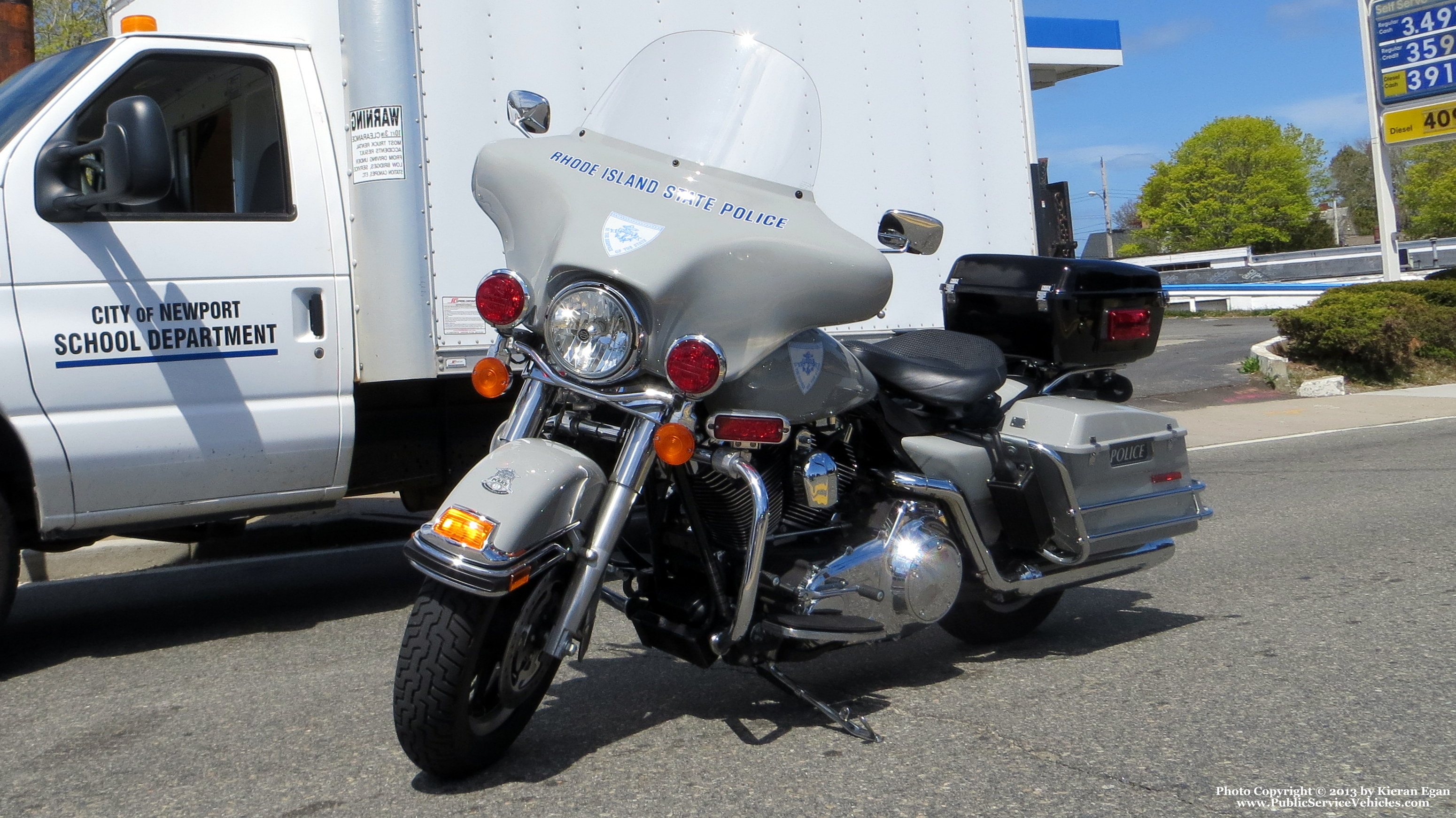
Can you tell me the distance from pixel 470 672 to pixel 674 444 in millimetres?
778

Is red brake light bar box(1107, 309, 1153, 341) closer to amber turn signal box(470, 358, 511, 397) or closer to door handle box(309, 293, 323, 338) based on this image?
amber turn signal box(470, 358, 511, 397)

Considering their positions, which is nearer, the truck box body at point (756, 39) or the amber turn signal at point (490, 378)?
the amber turn signal at point (490, 378)

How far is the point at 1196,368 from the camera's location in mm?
17719

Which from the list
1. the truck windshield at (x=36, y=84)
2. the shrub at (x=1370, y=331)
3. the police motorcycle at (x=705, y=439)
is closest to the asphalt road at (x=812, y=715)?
the police motorcycle at (x=705, y=439)

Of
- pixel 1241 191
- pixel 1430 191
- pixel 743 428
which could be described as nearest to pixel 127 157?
pixel 743 428

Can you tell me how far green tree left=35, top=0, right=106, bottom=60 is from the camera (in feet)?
56.2

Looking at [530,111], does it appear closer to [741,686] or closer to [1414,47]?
[741,686]

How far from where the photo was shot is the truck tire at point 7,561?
181 inches

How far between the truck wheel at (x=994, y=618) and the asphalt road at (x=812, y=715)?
0.28 ft

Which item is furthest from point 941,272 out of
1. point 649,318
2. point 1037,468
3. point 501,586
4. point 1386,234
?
point 1386,234

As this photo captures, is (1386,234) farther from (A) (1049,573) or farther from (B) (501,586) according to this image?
(B) (501,586)

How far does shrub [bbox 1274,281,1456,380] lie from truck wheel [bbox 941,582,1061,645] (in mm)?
12725

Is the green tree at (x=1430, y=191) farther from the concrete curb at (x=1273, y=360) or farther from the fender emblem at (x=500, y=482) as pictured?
the fender emblem at (x=500, y=482)

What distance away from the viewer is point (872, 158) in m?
6.64
